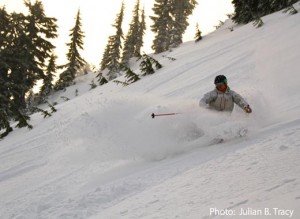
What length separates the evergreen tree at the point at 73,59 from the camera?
1672 inches

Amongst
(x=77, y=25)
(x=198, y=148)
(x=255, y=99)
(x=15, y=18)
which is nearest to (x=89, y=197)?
(x=198, y=148)

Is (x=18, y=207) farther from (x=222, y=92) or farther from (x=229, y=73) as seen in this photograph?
(x=229, y=73)

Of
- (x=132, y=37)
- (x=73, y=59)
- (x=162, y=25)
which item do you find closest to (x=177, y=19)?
(x=162, y=25)

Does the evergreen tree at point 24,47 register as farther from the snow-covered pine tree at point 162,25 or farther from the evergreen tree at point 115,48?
the snow-covered pine tree at point 162,25

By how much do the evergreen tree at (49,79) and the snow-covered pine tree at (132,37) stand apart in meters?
12.4

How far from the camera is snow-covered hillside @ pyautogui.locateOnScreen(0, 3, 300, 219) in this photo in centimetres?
431

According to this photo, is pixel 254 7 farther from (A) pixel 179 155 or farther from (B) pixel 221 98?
(A) pixel 179 155

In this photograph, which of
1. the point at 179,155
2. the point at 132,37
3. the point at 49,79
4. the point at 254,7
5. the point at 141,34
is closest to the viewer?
the point at 179,155

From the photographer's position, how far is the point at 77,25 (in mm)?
45688

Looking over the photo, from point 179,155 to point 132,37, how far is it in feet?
159

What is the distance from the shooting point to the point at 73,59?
44344 mm

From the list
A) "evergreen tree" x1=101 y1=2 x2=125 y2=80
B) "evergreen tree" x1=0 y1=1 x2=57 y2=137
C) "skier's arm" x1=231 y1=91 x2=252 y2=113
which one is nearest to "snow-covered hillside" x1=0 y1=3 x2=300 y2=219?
"skier's arm" x1=231 y1=91 x2=252 y2=113

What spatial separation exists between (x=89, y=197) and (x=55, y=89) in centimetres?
3738

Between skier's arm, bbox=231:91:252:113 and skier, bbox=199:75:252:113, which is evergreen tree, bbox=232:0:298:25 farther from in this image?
skier's arm, bbox=231:91:252:113
